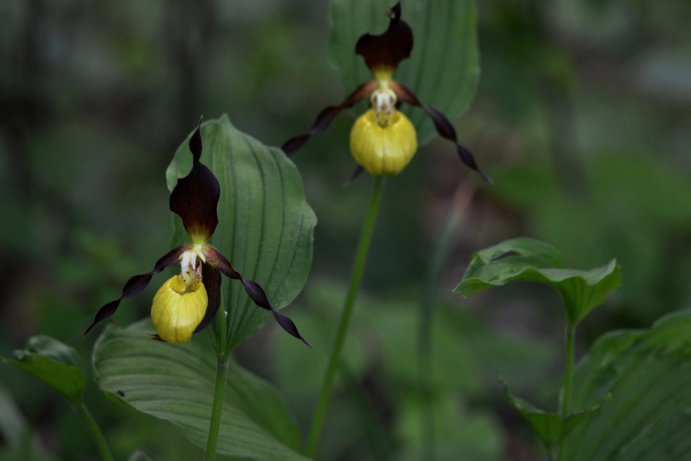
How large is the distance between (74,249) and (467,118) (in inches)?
87.0

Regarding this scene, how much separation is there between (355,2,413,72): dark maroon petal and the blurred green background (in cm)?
71

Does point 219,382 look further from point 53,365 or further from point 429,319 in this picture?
point 429,319

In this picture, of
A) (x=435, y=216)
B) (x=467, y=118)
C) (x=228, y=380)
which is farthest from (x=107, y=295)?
(x=467, y=118)

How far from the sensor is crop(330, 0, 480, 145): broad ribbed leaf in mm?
1379

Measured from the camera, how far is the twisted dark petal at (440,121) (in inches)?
51.1

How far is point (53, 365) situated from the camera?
1078 millimetres

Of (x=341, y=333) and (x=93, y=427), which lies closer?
(x=93, y=427)

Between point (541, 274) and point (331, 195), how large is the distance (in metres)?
2.01

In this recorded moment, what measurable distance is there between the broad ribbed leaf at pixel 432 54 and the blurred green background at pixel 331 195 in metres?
0.62

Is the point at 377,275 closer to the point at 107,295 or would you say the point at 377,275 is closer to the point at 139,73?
the point at 139,73

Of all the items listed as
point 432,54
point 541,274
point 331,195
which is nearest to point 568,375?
point 541,274

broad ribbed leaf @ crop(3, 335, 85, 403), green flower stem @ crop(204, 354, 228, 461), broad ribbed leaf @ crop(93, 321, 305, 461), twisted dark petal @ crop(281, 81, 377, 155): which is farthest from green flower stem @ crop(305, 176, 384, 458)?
broad ribbed leaf @ crop(3, 335, 85, 403)

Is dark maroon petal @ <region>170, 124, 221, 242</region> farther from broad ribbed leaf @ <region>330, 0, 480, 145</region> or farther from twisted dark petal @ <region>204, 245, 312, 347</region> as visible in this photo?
broad ribbed leaf @ <region>330, 0, 480, 145</region>

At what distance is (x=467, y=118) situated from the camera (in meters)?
4.26
